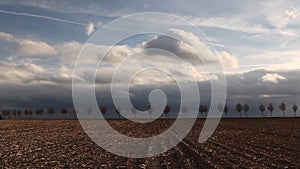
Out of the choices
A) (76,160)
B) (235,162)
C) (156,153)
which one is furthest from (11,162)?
(235,162)

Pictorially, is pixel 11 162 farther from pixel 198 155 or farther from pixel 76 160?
pixel 198 155

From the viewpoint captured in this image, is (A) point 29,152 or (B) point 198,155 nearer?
(B) point 198,155

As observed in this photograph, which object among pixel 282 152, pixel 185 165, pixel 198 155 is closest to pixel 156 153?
pixel 198 155

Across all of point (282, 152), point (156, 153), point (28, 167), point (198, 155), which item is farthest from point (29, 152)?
point (282, 152)

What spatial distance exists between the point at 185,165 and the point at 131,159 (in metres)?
4.26

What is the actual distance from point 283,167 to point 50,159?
1418 cm

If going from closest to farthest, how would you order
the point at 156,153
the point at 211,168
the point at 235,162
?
→ the point at 211,168, the point at 235,162, the point at 156,153

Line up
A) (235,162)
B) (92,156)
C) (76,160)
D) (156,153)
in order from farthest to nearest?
(156,153)
(92,156)
(76,160)
(235,162)

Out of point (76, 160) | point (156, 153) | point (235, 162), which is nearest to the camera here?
point (235, 162)

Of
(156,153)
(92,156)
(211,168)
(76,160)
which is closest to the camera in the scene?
(211,168)

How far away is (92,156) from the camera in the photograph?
24766 millimetres

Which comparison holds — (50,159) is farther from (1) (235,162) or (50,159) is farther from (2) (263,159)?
(2) (263,159)

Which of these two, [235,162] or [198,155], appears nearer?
[235,162]

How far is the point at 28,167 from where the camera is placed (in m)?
20.1
